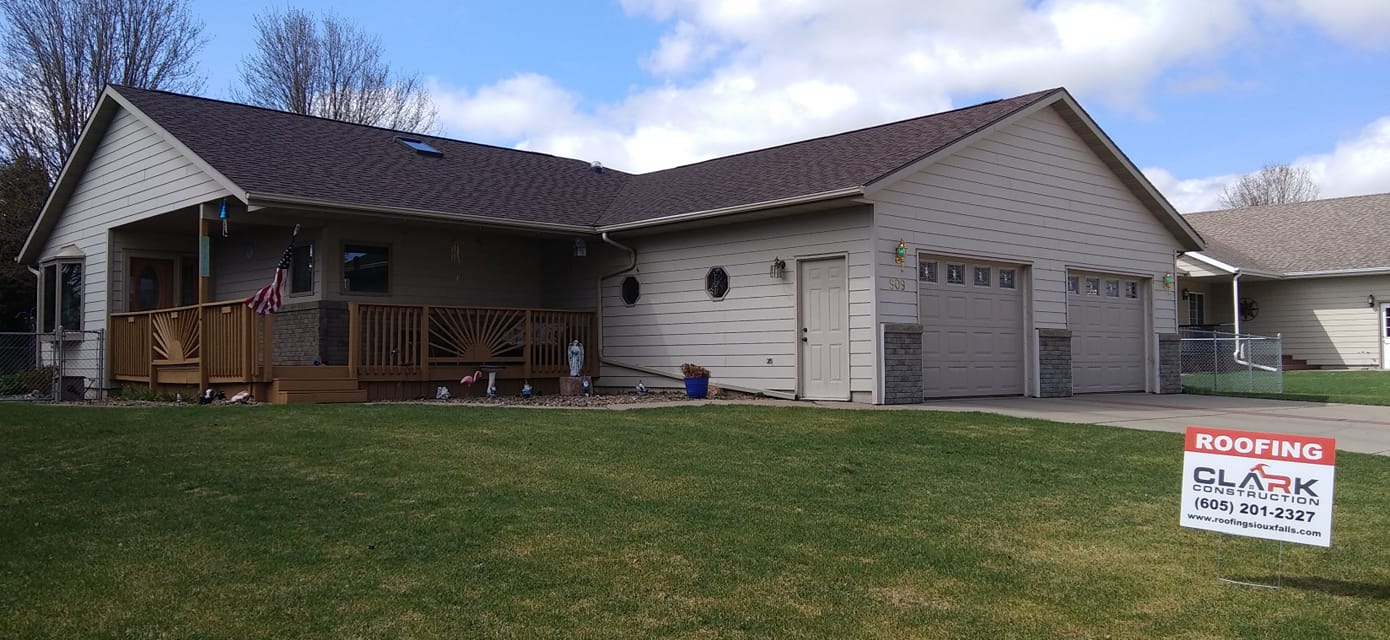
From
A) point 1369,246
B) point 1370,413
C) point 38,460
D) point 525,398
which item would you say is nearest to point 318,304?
point 525,398


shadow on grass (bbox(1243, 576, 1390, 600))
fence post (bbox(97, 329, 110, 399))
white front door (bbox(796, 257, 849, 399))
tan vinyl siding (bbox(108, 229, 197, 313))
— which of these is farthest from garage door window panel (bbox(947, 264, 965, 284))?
fence post (bbox(97, 329, 110, 399))

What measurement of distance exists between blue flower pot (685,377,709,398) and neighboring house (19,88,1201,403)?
0.29m

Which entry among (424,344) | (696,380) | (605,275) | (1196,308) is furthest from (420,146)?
(1196,308)

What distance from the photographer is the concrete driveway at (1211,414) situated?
35.2ft

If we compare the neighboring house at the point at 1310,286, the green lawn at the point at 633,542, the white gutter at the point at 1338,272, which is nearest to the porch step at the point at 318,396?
the green lawn at the point at 633,542

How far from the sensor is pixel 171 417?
10.6 metres

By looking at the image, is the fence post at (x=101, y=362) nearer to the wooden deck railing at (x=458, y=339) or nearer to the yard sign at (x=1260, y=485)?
the wooden deck railing at (x=458, y=339)

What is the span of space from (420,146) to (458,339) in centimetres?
468

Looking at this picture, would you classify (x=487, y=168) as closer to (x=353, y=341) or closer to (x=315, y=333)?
(x=315, y=333)

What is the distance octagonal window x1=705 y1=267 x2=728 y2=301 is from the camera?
14836 mm

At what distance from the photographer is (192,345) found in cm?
1442

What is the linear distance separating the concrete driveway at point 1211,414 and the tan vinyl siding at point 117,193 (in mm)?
10887

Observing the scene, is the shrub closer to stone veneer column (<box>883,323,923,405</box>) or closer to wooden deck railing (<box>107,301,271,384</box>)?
stone veneer column (<box>883,323,923,405</box>)

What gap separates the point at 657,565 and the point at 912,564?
4.10ft
